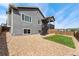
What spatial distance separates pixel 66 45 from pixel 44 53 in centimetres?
37

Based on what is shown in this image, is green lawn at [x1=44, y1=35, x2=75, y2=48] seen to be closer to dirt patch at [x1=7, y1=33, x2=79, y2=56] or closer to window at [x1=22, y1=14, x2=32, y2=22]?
dirt patch at [x1=7, y1=33, x2=79, y2=56]

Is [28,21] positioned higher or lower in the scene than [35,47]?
higher

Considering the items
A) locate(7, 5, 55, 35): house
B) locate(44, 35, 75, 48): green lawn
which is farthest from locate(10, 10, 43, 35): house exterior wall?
locate(44, 35, 75, 48): green lawn

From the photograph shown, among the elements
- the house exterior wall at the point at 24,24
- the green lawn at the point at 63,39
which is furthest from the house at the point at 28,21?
the green lawn at the point at 63,39

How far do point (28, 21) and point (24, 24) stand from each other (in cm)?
8

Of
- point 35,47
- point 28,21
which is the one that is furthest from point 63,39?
point 28,21

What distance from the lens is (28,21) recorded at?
4.13 meters

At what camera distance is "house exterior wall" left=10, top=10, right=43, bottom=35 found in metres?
4.09

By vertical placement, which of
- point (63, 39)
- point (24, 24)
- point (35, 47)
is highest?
Result: point (24, 24)

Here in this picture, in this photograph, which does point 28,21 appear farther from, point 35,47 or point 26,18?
point 35,47

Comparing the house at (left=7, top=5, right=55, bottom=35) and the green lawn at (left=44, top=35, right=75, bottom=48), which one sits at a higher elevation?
the house at (left=7, top=5, right=55, bottom=35)

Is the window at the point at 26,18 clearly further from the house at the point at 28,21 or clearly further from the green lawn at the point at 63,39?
the green lawn at the point at 63,39

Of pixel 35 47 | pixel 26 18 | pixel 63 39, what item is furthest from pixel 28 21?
pixel 63 39

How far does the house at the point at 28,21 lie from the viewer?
409 centimetres
